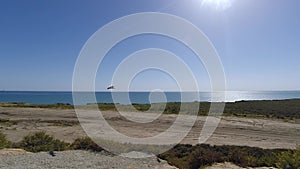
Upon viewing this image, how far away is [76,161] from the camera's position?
33.3 feet

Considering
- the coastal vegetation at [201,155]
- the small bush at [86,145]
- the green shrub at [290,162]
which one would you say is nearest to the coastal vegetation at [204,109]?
the coastal vegetation at [201,155]

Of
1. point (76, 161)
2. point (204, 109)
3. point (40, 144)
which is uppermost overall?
point (204, 109)

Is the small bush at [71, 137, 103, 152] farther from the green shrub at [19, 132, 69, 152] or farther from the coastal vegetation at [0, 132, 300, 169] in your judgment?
the green shrub at [19, 132, 69, 152]

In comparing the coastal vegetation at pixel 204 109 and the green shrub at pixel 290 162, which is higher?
the coastal vegetation at pixel 204 109

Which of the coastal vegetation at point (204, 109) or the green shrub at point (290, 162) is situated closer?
the green shrub at point (290, 162)

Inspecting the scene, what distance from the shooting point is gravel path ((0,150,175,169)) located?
9.27 metres

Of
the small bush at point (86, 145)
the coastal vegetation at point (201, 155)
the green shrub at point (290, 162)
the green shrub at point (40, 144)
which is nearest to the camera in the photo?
the green shrub at point (290, 162)

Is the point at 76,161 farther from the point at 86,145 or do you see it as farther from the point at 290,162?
the point at 290,162

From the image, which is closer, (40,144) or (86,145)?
(86,145)

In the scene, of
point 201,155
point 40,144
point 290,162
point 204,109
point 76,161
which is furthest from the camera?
point 204,109

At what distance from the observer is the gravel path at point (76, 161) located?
30.4ft

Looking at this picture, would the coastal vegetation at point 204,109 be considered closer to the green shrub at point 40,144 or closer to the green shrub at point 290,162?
the green shrub at point 40,144

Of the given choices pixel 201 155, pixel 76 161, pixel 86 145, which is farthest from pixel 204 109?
pixel 76 161

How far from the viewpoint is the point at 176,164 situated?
11.3m
